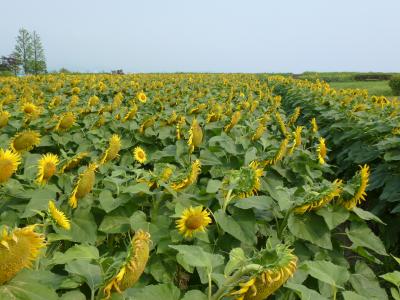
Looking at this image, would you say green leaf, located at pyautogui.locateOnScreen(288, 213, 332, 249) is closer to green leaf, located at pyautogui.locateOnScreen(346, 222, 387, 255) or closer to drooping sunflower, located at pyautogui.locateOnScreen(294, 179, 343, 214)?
drooping sunflower, located at pyautogui.locateOnScreen(294, 179, 343, 214)

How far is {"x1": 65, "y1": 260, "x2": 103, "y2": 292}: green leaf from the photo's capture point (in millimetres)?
1191

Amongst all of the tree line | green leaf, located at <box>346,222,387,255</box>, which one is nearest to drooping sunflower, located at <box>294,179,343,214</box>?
green leaf, located at <box>346,222,387,255</box>

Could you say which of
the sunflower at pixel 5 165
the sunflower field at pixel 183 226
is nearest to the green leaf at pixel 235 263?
the sunflower field at pixel 183 226

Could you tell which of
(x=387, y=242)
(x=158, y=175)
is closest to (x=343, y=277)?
(x=158, y=175)

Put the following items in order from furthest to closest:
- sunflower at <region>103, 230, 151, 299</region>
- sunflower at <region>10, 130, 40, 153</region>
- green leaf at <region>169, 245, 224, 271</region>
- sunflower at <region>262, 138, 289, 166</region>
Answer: sunflower at <region>262, 138, 289, 166</region> → sunflower at <region>10, 130, 40, 153</region> → green leaf at <region>169, 245, 224, 271</region> → sunflower at <region>103, 230, 151, 299</region>

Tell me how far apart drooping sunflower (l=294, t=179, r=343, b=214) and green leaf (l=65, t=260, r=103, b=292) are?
Answer: 3.11 feet

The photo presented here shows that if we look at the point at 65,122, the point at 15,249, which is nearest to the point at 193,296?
the point at 15,249

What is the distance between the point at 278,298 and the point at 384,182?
8.96ft

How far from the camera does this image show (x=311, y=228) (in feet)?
6.23

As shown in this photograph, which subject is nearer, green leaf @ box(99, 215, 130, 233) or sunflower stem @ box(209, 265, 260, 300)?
sunflower stem @ box(209, 265, 260, 300)

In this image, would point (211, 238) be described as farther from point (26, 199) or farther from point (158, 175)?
point (26, 199)

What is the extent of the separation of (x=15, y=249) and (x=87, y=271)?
31 cm

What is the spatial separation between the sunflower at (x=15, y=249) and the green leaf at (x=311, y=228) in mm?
1175

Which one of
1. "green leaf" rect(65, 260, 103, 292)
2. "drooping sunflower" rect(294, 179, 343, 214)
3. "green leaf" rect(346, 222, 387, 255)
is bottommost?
"green leaf" rect(346, 222, 387, 255)
